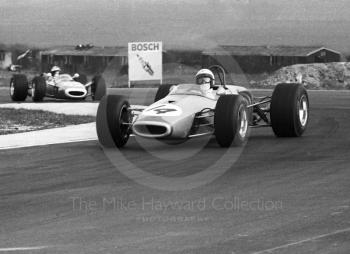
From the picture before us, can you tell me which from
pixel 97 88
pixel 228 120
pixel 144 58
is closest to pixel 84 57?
pixel 144 58

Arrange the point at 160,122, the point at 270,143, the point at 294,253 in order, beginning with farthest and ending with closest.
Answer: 1. the point at 270,143
2. the point at 160,122
3. the point at 294,253

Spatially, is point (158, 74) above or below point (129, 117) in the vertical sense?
below

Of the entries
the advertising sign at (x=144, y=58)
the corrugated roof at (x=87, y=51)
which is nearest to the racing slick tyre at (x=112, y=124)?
the advertising sign at (x=144, y=58)

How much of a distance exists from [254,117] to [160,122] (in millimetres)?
4163

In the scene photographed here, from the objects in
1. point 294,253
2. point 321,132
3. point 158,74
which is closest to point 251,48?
point 158,74

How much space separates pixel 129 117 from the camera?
1792cm

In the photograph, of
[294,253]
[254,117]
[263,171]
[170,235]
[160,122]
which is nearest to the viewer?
[294,253]

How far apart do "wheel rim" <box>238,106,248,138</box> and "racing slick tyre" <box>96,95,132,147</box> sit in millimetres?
2049

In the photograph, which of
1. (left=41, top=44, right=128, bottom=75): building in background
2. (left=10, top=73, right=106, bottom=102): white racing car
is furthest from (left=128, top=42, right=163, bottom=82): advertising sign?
(left=41, top=44, right=128, bottom=75): building in background

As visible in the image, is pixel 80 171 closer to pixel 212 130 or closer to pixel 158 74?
pixel 212 130

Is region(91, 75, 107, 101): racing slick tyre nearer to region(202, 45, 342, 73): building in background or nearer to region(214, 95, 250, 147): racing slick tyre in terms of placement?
region(214, 95, 250, 147): racing slick tyre

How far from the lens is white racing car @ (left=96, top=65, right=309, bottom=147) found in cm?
1653

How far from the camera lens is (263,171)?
13656 mm

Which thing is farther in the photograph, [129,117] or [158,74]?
[158,74]
